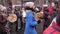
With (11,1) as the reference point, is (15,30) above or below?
below

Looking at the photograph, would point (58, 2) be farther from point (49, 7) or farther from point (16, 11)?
point (16, 11)

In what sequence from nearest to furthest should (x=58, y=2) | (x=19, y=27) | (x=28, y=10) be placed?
(x=28, y=10), (x=58, y=2), (x=19, y=27)

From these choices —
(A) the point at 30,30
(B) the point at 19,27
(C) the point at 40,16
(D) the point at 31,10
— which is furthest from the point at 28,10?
(B) the point at 19,27

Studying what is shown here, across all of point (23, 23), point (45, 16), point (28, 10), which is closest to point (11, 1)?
point (23, 23)

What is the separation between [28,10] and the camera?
407 centimetres

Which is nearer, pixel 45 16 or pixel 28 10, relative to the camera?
pixel 28 10

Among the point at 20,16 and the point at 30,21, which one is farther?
the point at 20,16

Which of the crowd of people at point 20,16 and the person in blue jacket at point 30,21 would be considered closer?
the person in blue jacket at point 30,21

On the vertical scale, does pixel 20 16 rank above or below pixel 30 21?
below

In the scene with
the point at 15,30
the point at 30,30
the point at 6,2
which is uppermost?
the point at 6,2

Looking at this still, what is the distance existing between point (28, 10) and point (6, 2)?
2.10 meters

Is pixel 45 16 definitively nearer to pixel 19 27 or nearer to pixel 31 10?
pixel 19 27

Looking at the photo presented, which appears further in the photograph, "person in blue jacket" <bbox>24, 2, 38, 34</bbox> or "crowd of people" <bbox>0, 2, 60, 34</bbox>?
"crowd of people" <bbox>0, 2, 60, 34</bbox>

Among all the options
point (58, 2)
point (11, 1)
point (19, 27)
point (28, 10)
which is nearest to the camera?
point (28, 10)
